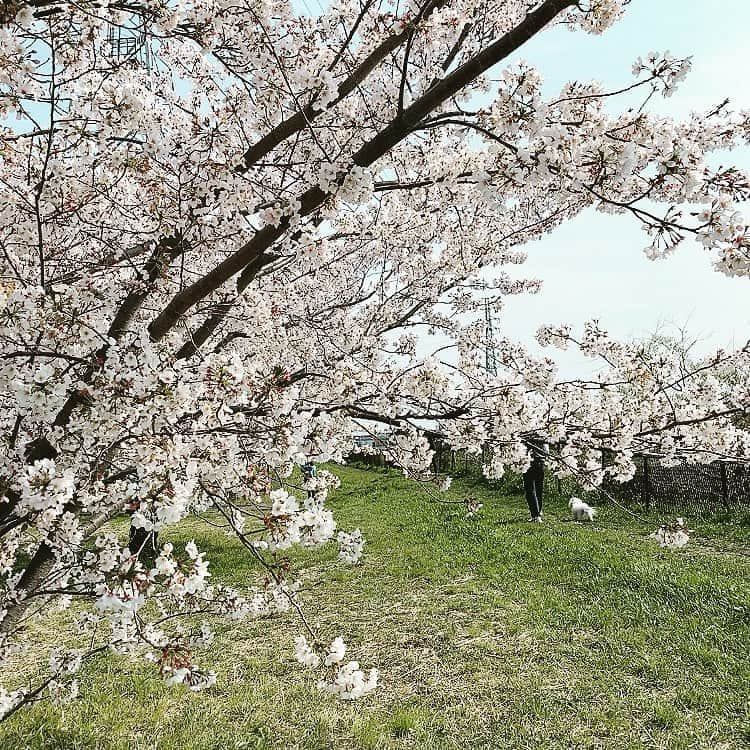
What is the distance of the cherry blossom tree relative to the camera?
1821 mm

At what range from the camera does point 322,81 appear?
6.73ft

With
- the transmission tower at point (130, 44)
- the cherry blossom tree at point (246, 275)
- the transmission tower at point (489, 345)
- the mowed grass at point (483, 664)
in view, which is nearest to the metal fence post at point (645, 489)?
the mowed grass at point (483, 664)

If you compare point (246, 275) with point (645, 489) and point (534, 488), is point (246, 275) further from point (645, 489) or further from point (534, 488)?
point (645, 489)

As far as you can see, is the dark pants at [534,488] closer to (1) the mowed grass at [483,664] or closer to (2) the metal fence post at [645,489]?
(1) the mowed grass at [483,664]

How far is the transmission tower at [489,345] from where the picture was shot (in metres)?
4.11

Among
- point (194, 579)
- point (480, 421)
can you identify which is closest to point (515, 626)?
point (480, 421)

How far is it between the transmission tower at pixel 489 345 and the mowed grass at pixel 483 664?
2136mm

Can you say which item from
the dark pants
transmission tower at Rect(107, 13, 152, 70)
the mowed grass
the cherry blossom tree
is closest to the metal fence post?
the dark pants

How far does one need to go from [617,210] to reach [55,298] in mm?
1978

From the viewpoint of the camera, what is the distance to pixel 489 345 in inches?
195

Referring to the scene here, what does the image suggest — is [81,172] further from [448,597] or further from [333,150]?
[448,597]

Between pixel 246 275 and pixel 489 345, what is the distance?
8.81 ft

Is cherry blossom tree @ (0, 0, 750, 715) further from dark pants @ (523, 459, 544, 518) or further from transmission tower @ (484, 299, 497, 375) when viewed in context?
dark pants @ (523, 459, 544, 518)

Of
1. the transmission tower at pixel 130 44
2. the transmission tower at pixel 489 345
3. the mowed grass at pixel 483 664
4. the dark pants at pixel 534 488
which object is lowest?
the mowed grass at pixel 483 664
